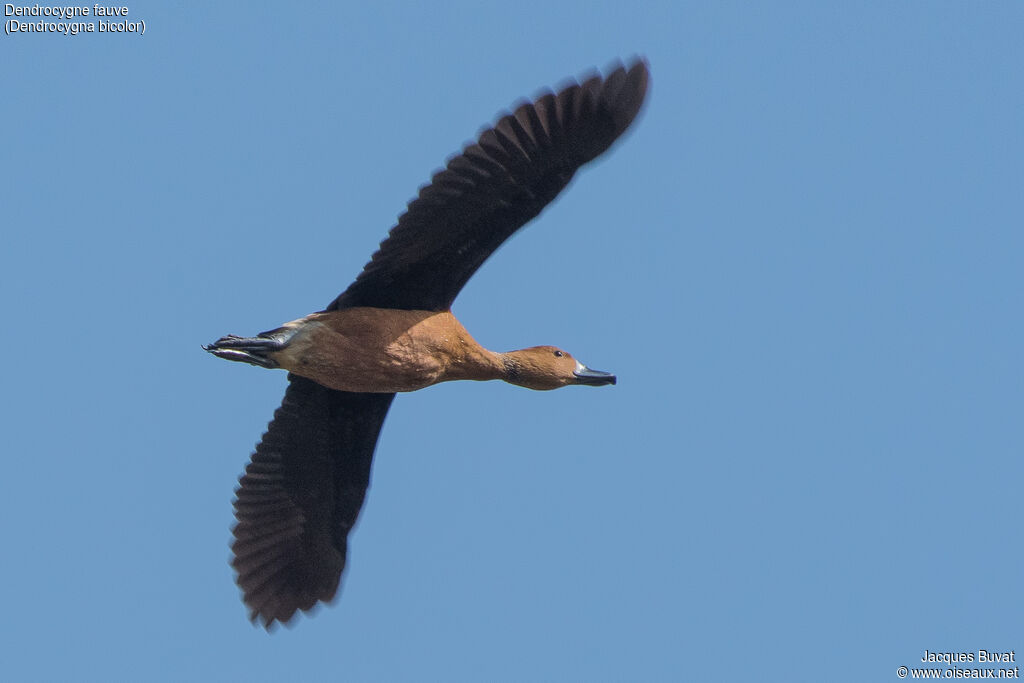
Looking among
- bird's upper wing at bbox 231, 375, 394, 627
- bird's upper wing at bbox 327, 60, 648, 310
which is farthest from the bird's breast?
bird's upper wing at bbox 231, 375, 394, 627

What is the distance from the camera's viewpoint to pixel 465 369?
9.53 meters

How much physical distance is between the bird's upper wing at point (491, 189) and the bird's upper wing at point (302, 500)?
1.05m

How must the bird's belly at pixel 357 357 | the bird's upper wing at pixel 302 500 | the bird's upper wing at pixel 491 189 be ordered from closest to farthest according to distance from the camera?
the bird's upper wing at pixel 491 189, the bird's belly at pixel 357 357, the bird's upper wing at pixel 302 500

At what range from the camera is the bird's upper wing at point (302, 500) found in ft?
33.0

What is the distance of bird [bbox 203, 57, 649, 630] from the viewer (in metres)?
8.60

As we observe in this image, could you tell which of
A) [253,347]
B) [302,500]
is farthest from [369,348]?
[302,500]

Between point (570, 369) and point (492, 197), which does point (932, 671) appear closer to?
point (570, 369)

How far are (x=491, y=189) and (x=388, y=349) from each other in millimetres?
1180

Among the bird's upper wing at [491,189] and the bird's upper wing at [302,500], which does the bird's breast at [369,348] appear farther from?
the bird's upper wing at [302,500]

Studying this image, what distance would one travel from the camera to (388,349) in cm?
912

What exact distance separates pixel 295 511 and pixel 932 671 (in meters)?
4.37

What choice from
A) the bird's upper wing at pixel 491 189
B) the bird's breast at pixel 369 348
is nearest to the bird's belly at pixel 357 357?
the bird's breast at pixel 369 348

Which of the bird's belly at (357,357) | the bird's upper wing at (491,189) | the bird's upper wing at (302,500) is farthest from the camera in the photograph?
the bird's upper wing at (302,500)

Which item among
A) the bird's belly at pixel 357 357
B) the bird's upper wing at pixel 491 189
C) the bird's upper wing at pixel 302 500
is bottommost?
the bird's upper wing at pixel 302 500
